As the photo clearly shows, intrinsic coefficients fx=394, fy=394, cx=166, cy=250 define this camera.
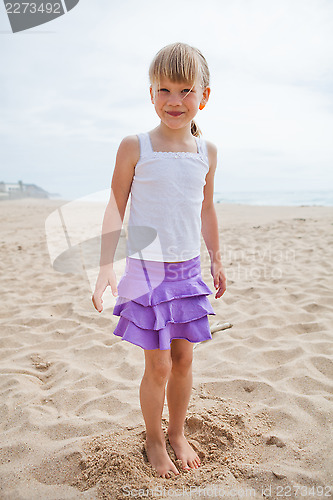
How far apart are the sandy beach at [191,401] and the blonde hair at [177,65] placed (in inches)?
65.4

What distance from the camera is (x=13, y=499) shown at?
1610 mm

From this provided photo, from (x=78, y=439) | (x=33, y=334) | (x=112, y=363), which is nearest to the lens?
(x=78, y=439)

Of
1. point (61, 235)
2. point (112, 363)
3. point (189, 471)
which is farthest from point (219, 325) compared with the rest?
point (61, 235)

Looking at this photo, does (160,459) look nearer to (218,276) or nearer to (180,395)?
(180,395)

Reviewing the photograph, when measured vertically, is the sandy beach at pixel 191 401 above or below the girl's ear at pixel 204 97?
below

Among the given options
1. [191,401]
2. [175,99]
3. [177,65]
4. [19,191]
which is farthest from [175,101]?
[19,191]

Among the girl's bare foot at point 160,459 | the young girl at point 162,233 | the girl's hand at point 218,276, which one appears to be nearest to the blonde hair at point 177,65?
the young girl at point 162,233

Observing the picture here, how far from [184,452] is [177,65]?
5.61 ft

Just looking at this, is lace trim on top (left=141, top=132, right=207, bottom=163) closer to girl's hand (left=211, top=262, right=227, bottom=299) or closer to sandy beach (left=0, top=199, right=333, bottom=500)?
girl's hand (left=211, top=262, right=227, bottom=299)

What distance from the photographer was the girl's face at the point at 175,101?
1.61 meters

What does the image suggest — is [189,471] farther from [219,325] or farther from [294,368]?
[219,325]

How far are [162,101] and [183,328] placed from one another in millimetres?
965

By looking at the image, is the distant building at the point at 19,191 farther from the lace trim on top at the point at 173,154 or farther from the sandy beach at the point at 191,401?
the lace trim on top at the point at 173,154

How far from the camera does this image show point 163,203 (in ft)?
5.47
